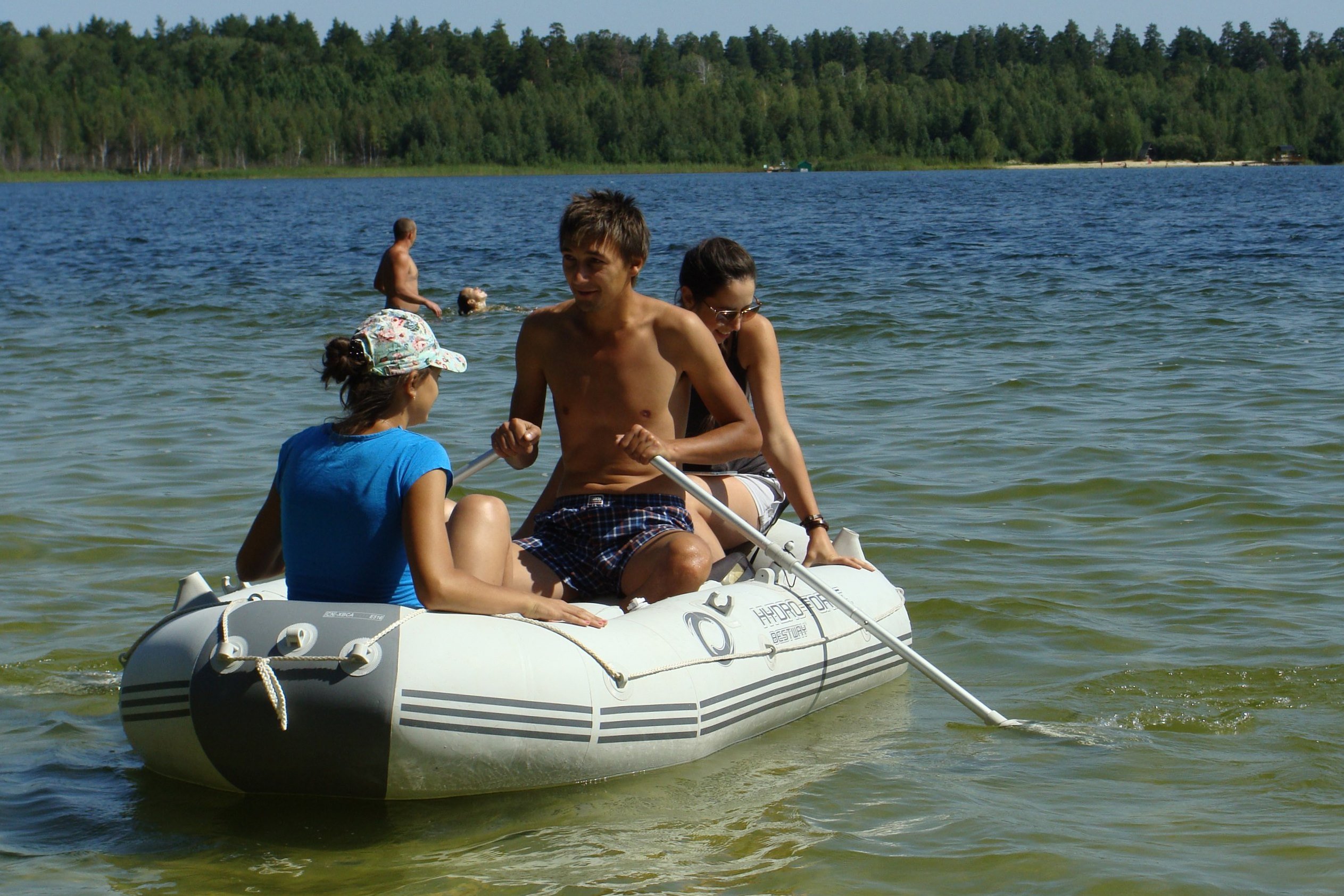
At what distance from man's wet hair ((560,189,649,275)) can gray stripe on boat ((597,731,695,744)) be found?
1384 millimetres

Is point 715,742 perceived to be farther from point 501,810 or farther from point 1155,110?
point 1155,110

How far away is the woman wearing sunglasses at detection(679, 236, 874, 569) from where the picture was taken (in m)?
4.82

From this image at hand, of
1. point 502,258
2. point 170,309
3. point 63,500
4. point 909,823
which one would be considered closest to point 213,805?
point 909,823

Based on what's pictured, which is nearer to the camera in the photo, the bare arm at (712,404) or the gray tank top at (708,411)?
the bare arm at (712,404)

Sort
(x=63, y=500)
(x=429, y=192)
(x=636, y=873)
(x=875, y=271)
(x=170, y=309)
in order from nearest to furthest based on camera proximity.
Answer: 1. (x=636, y=873)
2. (x=63, y=500)
3. (x=170, y=309)
4. (x=875, y=271)
5. (x=429, y=192)

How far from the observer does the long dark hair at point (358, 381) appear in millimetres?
3480

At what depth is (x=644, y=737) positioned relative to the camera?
3975 millimetres

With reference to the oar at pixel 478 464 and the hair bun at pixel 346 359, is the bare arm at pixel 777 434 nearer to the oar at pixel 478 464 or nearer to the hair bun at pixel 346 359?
the oar at pixel 478 464

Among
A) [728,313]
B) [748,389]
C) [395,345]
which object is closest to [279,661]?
[395,345]

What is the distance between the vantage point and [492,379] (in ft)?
39.2

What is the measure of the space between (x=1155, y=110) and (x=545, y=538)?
5131 inches

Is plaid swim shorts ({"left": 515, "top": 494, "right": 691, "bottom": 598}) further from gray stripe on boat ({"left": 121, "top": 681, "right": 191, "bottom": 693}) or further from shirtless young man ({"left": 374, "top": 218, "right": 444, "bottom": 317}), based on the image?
shirtless young man ({"left": 374, "top": 218, "right": 444, "bottom": 317})

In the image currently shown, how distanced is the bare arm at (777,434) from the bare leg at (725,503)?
0.45 feet

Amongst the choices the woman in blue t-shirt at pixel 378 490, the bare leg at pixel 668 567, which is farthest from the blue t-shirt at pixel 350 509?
the bare leg at pixel 668 567
